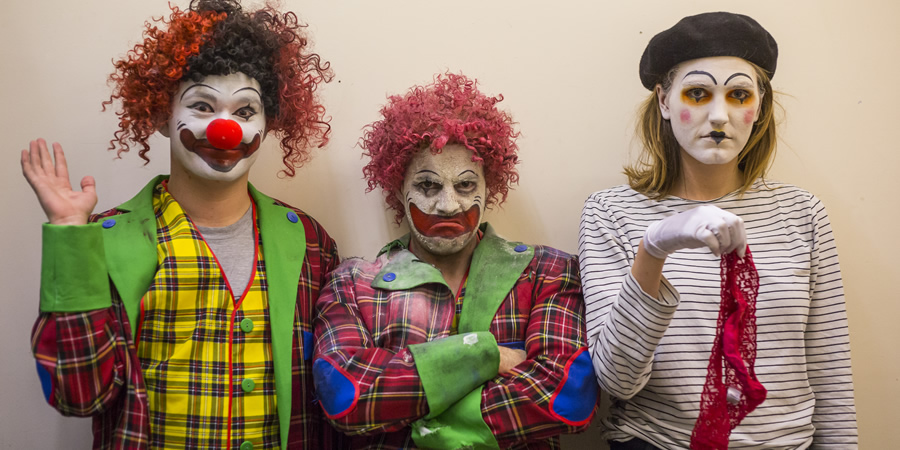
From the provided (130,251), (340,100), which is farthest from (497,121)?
(130,251)

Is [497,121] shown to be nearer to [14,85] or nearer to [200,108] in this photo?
[200,108]

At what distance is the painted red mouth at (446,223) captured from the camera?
1.87 metres

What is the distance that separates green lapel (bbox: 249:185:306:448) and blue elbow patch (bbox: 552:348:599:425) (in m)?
0.65

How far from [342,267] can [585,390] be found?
705mm

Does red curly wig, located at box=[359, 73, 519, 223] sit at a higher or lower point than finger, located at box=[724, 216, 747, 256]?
higher

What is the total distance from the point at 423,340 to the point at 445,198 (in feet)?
1.19

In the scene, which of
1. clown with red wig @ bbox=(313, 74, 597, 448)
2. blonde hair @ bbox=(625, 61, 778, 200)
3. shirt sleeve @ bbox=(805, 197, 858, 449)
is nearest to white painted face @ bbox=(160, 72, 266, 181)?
clown with red wig @ bbox=(313, 74, 597, 448)

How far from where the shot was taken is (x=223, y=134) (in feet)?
5.74

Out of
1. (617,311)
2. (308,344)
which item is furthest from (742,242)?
(308,344)

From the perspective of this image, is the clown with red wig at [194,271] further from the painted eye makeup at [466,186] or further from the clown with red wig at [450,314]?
the painted eye makeup at [466,186]

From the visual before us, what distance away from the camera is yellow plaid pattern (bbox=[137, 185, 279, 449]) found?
1.70 metres

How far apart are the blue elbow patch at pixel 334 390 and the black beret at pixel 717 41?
115 cm

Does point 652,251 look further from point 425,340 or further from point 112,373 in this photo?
point 112,373

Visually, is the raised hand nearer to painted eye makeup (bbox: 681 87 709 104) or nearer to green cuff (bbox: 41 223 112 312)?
green cuff (bbox: 41 223 112 312)
